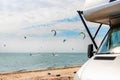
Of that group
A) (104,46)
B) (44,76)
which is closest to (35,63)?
(44,76)

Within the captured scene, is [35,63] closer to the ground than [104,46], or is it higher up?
higher up

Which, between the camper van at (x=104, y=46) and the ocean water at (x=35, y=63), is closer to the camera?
the camper van at (x=104, y=46)

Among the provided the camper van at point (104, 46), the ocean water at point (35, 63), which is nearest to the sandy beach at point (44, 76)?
the camper van at point (104, 46)

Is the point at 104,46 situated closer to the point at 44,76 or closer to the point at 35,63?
the point at 44,76

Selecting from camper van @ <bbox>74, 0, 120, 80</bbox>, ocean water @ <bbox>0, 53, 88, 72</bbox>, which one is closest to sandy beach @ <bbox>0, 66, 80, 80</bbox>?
camper van @ <bbox>74, 0, 120, 80</bbox>

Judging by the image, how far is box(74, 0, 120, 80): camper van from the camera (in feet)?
20.5

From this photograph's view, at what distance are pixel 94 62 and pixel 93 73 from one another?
0.47 metres

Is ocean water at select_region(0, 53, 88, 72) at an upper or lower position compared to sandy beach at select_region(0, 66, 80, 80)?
upper

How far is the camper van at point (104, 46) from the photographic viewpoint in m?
6.25

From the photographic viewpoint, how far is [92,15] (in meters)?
7.60

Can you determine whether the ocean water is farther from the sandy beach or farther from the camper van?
the camper van

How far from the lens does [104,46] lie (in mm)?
7719

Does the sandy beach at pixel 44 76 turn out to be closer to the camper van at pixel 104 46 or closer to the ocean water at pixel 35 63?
the camper van at pixel 104 46

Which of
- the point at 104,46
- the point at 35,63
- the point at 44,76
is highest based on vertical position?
the point at 35,63
